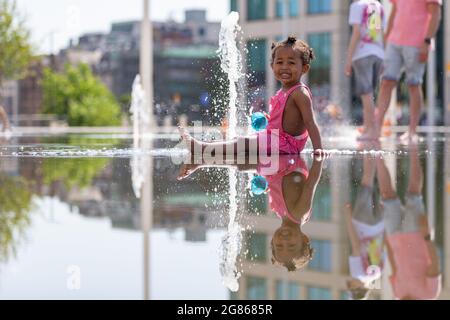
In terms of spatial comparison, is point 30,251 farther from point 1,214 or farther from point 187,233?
point 1,214

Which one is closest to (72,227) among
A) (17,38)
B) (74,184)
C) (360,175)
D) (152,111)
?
(74,184)

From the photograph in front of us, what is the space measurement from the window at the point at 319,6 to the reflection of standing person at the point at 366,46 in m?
20.0

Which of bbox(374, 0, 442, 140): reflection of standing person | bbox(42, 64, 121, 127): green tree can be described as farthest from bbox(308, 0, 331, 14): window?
bbox(374, 0, 442, 140): reflection of standing person

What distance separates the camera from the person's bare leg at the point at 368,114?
7969 millimetres

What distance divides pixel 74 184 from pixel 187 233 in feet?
4.90

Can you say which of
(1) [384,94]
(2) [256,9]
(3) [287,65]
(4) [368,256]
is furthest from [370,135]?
(2) [256,9]

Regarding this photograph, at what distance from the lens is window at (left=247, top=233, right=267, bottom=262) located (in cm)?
181

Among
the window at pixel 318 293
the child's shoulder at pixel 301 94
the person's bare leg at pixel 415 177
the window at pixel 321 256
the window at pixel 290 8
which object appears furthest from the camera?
the window at pixel 290 8

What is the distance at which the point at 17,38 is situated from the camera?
71.9 feet

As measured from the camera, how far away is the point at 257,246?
1.94 m

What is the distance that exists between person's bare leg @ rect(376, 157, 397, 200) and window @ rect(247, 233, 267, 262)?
0.90 m

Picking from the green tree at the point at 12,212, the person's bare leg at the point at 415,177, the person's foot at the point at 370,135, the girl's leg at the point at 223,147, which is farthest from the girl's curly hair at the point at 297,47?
the person's foot at the point at 370,135

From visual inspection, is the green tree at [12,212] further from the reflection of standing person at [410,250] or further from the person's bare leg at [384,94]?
the person's bare leg at [384,94]

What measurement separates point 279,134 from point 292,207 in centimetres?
265
